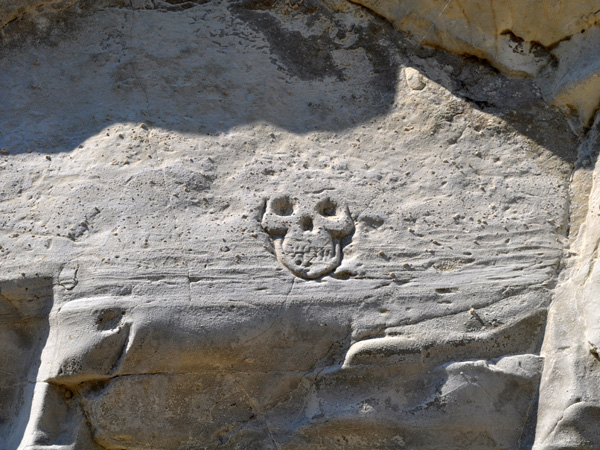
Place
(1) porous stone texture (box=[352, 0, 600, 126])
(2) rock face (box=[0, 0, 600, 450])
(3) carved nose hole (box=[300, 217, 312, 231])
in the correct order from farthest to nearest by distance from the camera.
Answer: (1) porous stone texture (box=[352, 0, 600, 126]), (3) carved nose hole (box=[300, 217, 312, 231]), (2) rock face (box=[0, 0, 600, 450])

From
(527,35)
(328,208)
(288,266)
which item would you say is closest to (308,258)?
(288,266)

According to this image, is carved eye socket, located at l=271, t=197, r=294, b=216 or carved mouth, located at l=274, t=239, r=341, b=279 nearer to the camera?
carved mouth, located at l=274, t=239, r=341, b=279

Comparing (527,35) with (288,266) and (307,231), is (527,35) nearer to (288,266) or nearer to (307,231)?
(307,231)

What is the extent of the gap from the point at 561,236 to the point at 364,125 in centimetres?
69

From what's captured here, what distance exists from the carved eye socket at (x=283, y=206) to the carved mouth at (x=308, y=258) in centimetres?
11

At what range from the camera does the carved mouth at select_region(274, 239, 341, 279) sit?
243cm

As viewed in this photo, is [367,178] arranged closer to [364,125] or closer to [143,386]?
[364,125]

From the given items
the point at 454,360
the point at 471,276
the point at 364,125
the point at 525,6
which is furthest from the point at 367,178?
the point at 525,6

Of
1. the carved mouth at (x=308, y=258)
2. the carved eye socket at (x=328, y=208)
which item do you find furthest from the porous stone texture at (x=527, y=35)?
the carved mouth at (x=308, y=258)

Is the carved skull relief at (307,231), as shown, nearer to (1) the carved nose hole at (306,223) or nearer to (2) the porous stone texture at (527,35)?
(1) the carved nose hole at (306,223)

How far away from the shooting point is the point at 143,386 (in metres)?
2.38

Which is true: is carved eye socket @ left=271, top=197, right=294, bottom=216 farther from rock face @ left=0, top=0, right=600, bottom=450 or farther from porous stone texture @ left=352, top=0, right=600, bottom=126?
porous stone texture @ left=352, top=0, right=600, bottom=126

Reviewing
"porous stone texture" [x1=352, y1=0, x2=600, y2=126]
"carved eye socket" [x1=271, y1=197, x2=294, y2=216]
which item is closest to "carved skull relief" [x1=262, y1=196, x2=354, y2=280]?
"carved eye socket" [x1=271, y1=197, x2=294, y2=216]

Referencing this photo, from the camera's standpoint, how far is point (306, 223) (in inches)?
99.0
